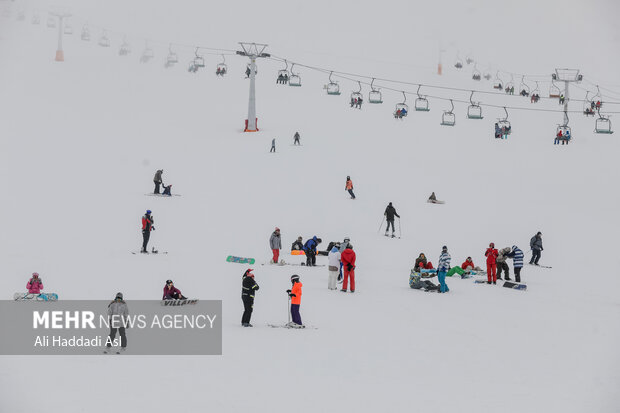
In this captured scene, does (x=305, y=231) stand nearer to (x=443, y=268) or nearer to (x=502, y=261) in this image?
(x=502, y=261)

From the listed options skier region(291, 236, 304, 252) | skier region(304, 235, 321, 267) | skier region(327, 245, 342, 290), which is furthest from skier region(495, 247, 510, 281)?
skier region(291, 236, 304, 252)

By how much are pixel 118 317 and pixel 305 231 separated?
17.3 metres

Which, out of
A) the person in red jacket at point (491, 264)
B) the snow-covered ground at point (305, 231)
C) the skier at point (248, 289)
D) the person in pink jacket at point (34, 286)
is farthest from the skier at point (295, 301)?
the person in red jacket at point (491, 264)

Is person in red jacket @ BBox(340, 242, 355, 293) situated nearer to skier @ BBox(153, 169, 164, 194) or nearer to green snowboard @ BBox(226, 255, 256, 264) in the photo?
green snowboard @ BBox(226, 255, 256, 264)

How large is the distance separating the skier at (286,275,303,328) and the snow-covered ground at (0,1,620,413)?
1.08 feet

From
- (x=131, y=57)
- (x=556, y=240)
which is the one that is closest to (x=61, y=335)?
(x=556, y=240)

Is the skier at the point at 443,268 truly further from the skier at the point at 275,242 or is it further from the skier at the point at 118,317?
the skier at the point at 118,317

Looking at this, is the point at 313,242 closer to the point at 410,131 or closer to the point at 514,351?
the point at 514,351

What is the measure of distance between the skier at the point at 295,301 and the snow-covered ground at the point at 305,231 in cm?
33

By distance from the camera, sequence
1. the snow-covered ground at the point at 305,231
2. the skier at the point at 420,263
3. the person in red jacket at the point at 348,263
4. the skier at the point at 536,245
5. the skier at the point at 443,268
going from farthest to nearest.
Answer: the skier at the point at 536,245 < the skier at the point at 420,263 < the skier at the point at 443,268 < the person in red jacket at the point at 348,263 < the snow-covered ground at the point at 305,231

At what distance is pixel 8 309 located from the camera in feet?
57.6

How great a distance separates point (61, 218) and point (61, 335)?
53.7 feet

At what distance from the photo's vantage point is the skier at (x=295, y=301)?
17.0 metres

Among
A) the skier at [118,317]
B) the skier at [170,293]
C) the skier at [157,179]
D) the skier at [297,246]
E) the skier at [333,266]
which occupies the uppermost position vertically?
the skier at [157,179]
